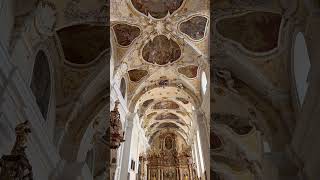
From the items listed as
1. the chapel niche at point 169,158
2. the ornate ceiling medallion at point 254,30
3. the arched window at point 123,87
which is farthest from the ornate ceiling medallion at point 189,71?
the chapel niche at point 169,158

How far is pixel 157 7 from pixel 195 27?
1.54 metres

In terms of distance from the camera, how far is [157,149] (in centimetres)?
2998

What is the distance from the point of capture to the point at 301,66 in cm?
973

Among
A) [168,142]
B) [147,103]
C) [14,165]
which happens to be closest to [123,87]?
[147,103]

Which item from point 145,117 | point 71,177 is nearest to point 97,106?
point 71,177

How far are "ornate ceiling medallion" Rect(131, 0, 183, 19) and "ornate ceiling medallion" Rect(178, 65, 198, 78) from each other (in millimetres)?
3278

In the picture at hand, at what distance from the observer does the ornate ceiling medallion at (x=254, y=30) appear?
10891 mm

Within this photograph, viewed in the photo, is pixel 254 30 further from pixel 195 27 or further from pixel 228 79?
pixel 195 27

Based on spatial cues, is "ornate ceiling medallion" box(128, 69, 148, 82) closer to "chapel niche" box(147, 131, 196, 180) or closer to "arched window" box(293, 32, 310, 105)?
"arched window" box(293, 32, 310, 105)

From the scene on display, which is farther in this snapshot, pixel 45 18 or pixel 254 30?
pixel 254 30

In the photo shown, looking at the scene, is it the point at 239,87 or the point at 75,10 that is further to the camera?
the point at 239,87

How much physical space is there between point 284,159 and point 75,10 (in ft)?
21.1

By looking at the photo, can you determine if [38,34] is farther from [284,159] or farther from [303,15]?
[284,159]

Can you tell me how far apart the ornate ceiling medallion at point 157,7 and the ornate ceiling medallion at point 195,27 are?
28.3 inches
